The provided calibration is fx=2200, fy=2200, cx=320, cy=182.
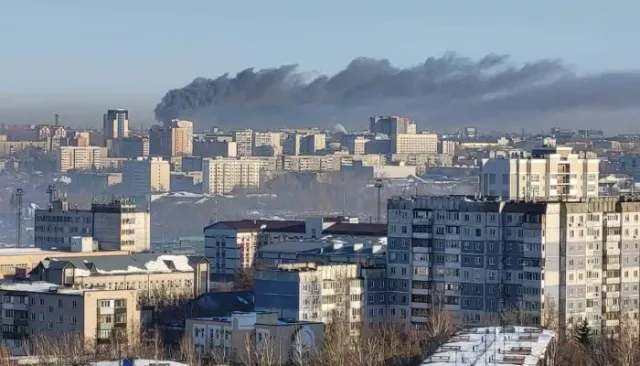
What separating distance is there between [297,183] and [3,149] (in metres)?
25.4

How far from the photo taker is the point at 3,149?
112 metres

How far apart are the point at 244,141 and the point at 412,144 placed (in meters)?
8.17

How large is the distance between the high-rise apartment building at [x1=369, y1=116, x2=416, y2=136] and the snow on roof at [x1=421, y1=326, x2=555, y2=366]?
85.3 meters

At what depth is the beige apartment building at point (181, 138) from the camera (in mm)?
102188

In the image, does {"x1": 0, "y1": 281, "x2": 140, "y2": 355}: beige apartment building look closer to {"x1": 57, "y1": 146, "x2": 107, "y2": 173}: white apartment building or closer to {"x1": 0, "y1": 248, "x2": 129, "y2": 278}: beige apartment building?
{"x1": 0, "y1": 248, "x2": 129, "y2": 278}: beige apartment building

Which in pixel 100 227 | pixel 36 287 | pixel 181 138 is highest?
pixel 181 138

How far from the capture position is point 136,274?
32.6 m

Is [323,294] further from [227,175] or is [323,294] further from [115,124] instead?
[115,124]

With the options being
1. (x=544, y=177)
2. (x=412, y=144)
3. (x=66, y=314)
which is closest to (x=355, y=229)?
(x=544, y=177)

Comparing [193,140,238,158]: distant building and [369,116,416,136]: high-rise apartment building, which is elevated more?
[369,116,416,136]: high-rise apartment building

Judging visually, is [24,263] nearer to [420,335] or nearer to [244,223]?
[244,223]

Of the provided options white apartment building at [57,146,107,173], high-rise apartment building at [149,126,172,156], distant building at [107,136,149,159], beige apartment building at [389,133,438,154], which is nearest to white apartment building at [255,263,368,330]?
white apartment building at [57,146,107,173]

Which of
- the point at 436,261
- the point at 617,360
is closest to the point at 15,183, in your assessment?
the point at 436,261

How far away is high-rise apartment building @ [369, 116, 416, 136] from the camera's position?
108 metres
